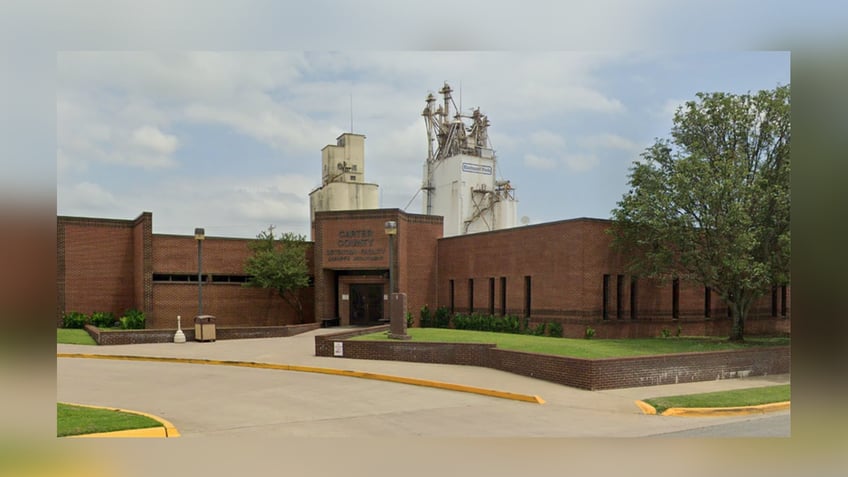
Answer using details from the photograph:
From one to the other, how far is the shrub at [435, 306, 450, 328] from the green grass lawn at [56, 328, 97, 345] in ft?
54.5

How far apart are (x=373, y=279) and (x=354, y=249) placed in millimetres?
2017

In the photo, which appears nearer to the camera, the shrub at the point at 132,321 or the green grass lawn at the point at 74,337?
the green grass lawn at the point at 74,337

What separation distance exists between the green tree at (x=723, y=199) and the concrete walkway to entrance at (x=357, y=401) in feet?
17.7

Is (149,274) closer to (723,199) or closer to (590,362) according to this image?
(590,362)

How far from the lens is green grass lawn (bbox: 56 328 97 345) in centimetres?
2382

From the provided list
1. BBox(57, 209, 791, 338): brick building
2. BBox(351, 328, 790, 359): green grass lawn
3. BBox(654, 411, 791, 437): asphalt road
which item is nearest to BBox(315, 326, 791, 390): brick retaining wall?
BBox(351, 328, 790, 359): green grass lawn

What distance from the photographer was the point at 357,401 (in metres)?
→ 12.7

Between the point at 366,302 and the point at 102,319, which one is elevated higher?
the point at 366,302

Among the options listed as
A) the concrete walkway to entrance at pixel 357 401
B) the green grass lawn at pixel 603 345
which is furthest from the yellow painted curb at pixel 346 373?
the green grass lawn at pixel 603 345

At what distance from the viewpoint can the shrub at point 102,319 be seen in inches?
1195

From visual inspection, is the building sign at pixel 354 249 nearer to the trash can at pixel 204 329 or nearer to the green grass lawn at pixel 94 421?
the trash can at pixel 204 329

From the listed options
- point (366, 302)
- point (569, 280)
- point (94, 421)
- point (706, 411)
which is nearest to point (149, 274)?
point (366, 302)

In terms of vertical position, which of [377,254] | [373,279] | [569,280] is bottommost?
[373,279]

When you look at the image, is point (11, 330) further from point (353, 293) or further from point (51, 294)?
point (353, 293)
